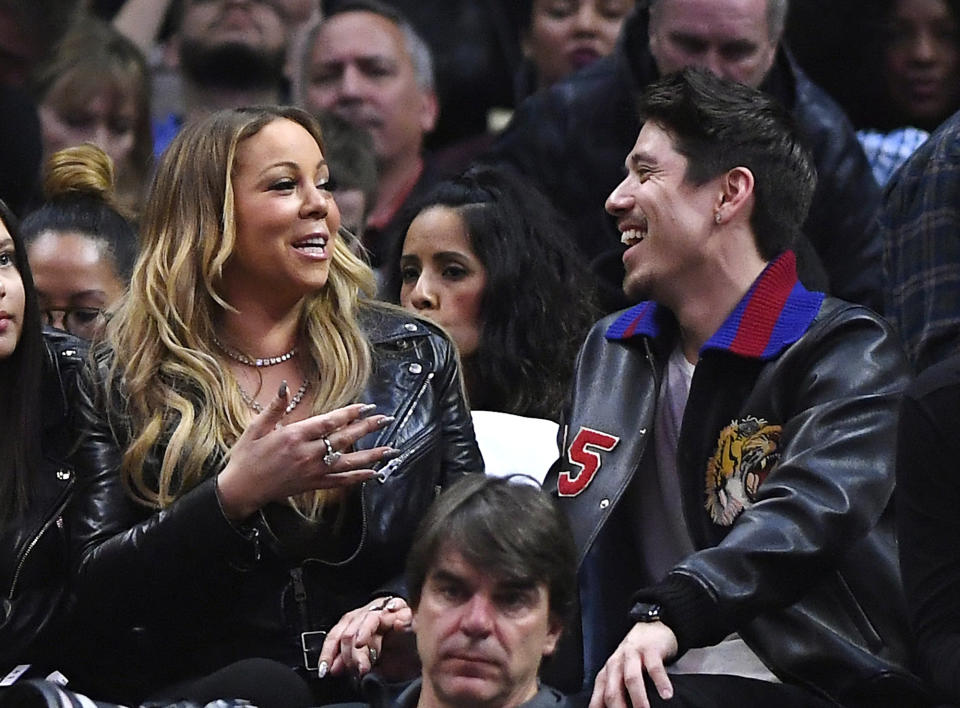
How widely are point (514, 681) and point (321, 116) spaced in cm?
347

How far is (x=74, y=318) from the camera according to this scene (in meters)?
5.35

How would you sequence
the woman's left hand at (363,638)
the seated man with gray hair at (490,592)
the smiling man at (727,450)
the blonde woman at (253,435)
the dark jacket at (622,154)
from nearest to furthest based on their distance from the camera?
the seated man with gray hair at (490,592) → the smiling man at (727,450) → the woman's left hand at (363,638) → the blonde woman at (253,435) → the dark jacket at (622,154)

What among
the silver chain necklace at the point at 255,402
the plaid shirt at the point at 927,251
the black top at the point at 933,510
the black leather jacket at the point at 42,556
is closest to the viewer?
the black top at the point at 933,510

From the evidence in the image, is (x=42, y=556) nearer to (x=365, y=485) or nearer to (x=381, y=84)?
(x=365, y=485)

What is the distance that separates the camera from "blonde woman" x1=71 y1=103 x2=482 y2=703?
4.16 metres

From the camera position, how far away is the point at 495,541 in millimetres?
3592

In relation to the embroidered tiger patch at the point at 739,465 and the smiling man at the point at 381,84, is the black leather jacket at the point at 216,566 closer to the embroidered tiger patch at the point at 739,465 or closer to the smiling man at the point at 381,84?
the embroidered tiger patch at the point at 739,465

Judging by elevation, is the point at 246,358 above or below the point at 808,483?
above

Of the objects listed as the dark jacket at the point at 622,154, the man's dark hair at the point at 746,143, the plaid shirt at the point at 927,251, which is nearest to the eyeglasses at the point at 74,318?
the dark jacket at the point at 622,154

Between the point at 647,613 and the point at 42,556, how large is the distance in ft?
4.51

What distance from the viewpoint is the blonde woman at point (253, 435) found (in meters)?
4.16

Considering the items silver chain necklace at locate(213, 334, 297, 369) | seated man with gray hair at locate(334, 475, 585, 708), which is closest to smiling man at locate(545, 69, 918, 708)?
seated man with gray hair at locate(334, 475, 585, 708)

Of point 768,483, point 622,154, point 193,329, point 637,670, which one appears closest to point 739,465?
point 768,483

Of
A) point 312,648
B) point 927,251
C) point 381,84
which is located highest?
point 381,84
